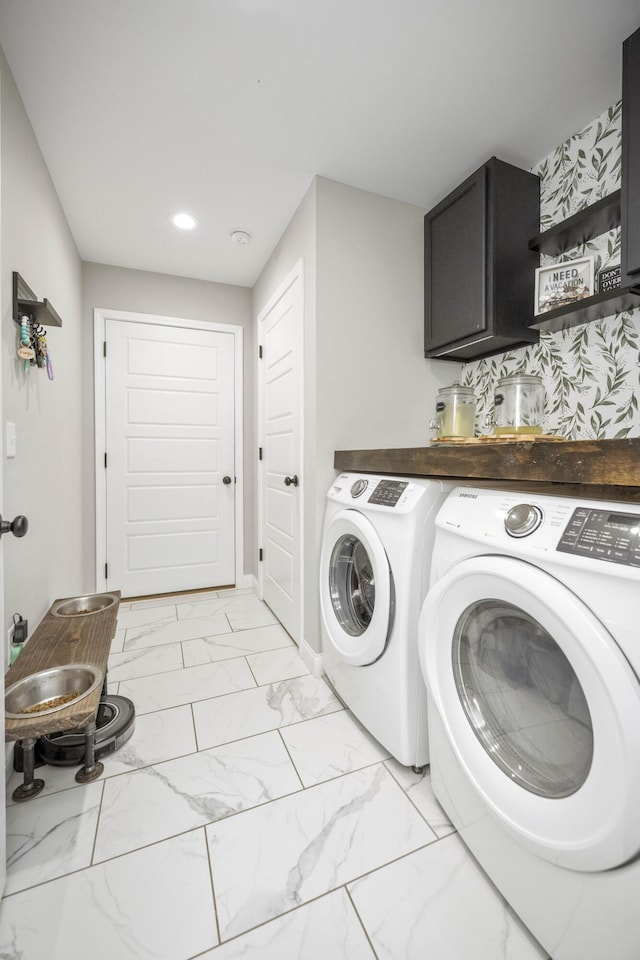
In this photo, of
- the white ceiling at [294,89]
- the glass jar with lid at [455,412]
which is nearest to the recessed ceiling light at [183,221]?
the white ceiling at [294,89]

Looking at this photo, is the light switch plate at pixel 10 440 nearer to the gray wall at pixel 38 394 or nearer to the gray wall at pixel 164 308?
the gray wall at pixel 38 394

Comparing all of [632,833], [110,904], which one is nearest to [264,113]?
[632,833]

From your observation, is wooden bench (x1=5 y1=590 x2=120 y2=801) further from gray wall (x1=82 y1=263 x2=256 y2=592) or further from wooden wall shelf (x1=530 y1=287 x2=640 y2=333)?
wooden wall shelf (x1=530 y1=287 x2=640 y2=333)

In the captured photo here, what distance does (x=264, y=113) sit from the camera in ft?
5.28

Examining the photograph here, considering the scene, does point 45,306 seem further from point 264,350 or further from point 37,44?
point 264,350

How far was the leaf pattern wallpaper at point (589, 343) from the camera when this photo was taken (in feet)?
5.17

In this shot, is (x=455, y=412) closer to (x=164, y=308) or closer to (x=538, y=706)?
(x=538, y=706)

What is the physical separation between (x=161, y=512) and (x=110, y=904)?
2.36 m

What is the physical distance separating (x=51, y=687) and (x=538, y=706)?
4.84 ft

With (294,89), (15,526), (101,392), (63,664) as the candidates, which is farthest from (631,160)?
(101,392)

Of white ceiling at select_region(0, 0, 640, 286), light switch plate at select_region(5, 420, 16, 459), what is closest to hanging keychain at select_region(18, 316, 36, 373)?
light switch plate at select_region(5, 420, 16, 459)

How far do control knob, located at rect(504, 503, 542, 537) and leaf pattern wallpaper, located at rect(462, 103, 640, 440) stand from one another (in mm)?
978

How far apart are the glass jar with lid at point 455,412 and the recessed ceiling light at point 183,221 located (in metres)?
1.69

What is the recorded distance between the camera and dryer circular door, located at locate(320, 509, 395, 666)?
136 cm
